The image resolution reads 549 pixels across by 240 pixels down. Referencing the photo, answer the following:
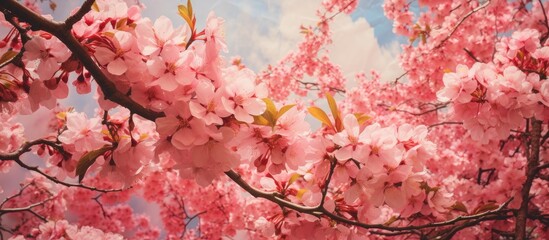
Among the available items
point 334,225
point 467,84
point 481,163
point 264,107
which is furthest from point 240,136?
point 481,163

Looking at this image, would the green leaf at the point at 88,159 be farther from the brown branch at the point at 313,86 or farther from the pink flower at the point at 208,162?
the brown branch at the point at 313,86

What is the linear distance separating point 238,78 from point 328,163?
1.06ft

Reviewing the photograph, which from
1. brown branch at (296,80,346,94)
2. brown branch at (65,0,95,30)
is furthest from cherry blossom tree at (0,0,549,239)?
brown branch at (296,80,346,94)

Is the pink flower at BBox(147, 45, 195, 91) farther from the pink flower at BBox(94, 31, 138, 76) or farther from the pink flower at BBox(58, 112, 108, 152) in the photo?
the pink flower at BBox(58, 112, 108, 152)

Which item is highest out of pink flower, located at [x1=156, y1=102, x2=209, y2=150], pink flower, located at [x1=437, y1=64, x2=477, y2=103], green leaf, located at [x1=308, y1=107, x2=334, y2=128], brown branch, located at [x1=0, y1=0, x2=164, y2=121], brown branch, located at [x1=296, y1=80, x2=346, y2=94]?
brown branch, located at [x1=296, y1=80, x2=346, y2=94]

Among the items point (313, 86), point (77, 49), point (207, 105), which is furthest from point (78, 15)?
point (313, 86)

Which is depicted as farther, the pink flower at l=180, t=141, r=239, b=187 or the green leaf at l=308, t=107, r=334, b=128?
the green leaf at l=308, t=107, r=334, b=128

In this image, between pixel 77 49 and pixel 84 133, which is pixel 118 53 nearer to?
pixel 77 49

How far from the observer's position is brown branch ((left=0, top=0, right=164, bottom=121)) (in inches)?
28.2

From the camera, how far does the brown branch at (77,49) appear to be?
2.35ft

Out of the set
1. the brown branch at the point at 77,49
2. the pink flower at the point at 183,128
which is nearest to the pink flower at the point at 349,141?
the pink flower at the point at 183,128

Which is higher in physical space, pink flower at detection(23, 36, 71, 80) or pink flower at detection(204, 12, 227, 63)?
pink flower at detection(204, 12, 227, 63)

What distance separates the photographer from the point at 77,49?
29.0 inches

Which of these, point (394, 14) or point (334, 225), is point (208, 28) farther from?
point (394, 14)
